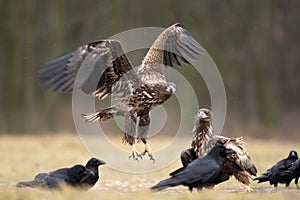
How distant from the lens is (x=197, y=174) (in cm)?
964

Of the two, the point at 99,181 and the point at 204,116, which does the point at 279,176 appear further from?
the point at 99,181

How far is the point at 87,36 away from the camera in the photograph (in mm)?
29750

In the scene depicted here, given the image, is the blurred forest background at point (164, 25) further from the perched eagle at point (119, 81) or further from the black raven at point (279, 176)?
the black raven at point (279, 176)

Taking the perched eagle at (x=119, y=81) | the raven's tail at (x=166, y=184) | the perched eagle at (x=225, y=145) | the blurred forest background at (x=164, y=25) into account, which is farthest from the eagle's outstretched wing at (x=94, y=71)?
the blurred forest background at (x=164, y=25)

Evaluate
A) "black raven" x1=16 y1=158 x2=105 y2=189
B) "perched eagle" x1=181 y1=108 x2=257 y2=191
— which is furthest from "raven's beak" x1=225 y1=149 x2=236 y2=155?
"black raven" x1=16 y1=158 x2=105 y2=189

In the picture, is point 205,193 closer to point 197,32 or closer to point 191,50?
point 191,50

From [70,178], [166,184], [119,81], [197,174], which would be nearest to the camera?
[166,184]

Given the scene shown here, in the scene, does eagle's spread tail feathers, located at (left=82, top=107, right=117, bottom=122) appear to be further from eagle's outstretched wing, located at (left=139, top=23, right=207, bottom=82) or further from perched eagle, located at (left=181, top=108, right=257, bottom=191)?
perched eagle, located at (left=181, top=108, right=257, bottom=191)

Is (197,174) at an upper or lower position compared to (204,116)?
lower

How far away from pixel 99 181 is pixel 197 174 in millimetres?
3044

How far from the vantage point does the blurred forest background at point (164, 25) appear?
2697cm

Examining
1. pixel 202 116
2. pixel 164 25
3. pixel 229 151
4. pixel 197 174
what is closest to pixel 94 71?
pixel 202 116

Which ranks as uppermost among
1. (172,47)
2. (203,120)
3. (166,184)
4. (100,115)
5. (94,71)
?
(172,47)

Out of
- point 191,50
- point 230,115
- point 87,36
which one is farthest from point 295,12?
point 191,50
